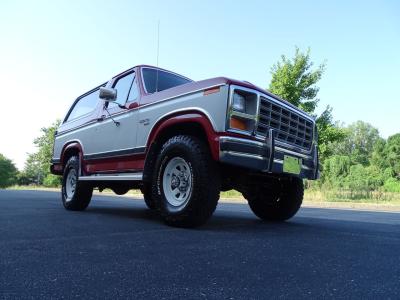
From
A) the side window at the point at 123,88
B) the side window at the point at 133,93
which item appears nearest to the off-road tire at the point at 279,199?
the side window at the point at 133,93

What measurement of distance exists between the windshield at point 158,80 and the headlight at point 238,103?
64.9 inches

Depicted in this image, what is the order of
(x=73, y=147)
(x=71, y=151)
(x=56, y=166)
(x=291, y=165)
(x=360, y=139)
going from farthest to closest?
(x=360, y=139) < (x=56, y=166) < (x=71, y=151) < (x=73, y=147) < (x=291, y=165)

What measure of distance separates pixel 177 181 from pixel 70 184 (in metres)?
3.21

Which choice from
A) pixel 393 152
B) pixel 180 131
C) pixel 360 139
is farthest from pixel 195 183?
pixel 360 139

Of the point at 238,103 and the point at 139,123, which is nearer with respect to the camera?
the point at 238,103

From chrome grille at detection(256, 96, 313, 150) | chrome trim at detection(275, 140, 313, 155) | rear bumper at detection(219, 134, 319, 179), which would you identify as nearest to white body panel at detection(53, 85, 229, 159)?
rear bumper at detection(219, 134, 319, 179)

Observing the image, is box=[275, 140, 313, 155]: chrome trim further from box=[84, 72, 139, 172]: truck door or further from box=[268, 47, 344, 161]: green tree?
box=[268, 47, 344, 161]: green tree

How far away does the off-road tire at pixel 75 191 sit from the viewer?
622 cm

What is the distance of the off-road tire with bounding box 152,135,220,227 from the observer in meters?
3.81

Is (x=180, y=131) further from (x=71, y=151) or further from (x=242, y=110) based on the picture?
(x=71, y=151)

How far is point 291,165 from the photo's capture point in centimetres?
436

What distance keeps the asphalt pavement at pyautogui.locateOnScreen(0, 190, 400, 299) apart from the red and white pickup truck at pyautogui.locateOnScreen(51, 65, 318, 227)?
23.9 inches

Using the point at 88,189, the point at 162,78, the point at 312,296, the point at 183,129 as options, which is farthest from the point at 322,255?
the point at 88,189

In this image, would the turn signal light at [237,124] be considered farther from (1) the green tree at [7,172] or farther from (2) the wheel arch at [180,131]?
(1) the green tree at [7,172]
